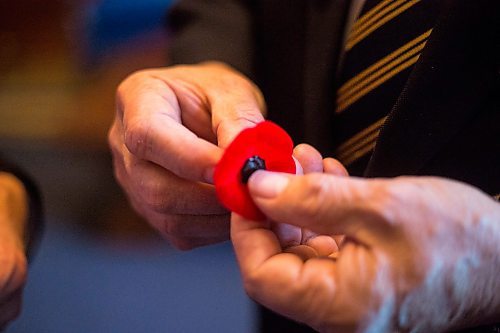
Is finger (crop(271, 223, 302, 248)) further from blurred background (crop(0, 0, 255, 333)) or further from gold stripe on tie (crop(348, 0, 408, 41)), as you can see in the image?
blurred background (crop(0, 0, 255, 333))

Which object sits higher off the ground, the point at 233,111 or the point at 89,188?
the point at 233,111

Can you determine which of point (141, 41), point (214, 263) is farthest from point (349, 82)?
point (141, 41)

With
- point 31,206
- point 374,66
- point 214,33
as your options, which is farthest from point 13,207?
point 374,66

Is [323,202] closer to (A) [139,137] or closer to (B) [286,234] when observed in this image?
(B) [286,234]

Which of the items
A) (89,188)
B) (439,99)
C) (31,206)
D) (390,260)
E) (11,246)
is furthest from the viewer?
(89,188)

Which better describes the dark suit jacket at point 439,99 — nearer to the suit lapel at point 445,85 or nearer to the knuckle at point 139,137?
the suit lapel at point 445,85

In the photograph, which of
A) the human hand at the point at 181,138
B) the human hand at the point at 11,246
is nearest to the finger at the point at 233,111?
the human hand at the point at 181,138

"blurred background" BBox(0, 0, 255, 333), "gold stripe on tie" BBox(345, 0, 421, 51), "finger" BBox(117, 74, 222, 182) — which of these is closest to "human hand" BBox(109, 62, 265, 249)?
"finger" BBox(117, 74, 222, 182)
